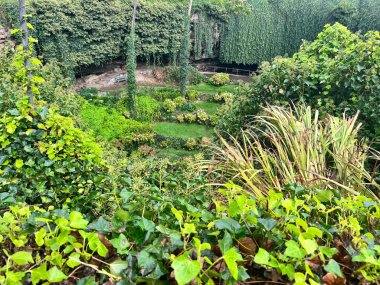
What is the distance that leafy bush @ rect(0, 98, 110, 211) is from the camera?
7.88 ft

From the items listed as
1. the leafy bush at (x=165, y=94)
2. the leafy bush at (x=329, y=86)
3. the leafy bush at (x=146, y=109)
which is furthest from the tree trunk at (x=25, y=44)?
the leafy bush at (x=165, y=94)

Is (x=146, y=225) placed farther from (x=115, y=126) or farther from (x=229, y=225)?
(x=115, y=126)

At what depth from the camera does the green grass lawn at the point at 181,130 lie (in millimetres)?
14189

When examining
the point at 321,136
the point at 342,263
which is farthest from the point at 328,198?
the point at 321,136

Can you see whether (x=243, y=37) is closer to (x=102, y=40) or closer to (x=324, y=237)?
→ (x=102, y=40)

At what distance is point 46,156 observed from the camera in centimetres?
257

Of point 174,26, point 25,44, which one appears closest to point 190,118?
point 174,26

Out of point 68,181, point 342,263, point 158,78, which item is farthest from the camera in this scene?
point 158,78

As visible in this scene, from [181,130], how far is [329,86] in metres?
10.7

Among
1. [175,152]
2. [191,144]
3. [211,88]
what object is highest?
[211,88]

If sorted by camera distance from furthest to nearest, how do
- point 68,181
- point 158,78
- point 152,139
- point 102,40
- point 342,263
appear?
point 158,78 → point 102,40 → point 152,139 → point 68,181 → point 342,263

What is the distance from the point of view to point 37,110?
2641 mm

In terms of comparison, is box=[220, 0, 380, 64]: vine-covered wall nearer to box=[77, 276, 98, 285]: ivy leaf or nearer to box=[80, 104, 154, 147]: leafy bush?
box=[80, 104, 154, 147]: leafy bush

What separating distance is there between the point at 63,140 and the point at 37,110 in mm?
336
